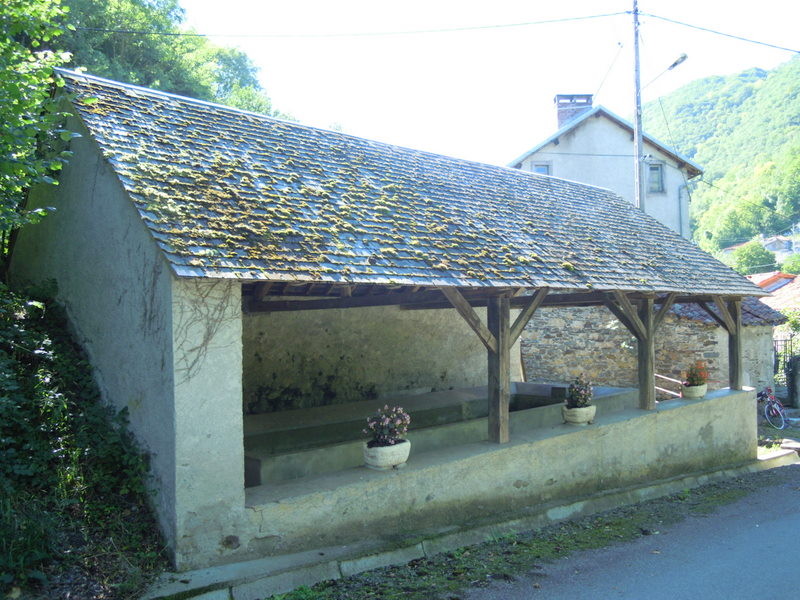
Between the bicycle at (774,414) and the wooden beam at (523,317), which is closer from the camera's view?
the wooden beam at (523,317)

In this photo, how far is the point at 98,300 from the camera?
5.93 metres

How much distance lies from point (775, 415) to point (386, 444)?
1225 cm

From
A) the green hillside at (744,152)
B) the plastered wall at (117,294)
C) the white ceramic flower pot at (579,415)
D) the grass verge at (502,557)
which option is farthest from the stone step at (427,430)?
the green hillside at (744,152)

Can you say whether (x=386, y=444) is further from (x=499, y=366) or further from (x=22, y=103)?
(x=22, y=103)

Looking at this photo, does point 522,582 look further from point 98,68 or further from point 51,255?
point 98,68

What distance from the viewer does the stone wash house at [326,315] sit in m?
4.80

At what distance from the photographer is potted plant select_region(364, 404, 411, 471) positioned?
5.95 metres

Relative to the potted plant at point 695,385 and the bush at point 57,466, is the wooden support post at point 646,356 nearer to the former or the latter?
the potted plant at point 695,385

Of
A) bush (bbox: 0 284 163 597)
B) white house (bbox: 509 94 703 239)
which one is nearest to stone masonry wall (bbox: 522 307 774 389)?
white house (bbox: 509 94 703 239)

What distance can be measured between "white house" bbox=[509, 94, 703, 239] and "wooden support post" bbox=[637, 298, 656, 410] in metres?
12.7

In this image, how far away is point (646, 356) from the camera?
9477 mm

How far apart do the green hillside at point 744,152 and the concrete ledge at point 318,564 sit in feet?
156

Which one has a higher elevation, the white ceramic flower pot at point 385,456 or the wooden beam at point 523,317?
the wooden beam at point 523,317

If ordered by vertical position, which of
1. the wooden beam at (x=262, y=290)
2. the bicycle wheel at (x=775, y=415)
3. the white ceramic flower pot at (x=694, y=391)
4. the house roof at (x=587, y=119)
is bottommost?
the bicycle wheel at (x=775, y=415)
